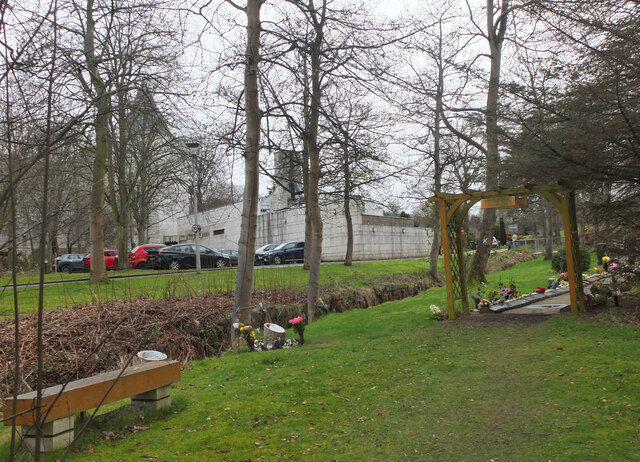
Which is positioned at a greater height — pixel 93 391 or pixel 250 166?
pixel 250 166

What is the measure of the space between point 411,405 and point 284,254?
2500cm

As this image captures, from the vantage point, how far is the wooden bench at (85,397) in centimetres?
394

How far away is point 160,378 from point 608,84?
5.99 metres

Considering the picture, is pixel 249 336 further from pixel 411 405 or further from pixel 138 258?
pixel 138 258

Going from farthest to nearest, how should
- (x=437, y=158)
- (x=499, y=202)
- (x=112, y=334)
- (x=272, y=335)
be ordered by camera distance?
1. (x=437, y=158)
2. (x=499, y=202)
3. (x=272, y=335)
4. (x=112, y=334)

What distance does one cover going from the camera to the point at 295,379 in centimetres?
621

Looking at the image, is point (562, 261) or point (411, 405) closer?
point (411, 405)

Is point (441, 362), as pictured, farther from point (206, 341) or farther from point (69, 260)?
point (69, 260)

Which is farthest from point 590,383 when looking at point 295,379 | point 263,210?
point 263,210

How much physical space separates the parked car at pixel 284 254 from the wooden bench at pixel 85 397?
78.5 ft

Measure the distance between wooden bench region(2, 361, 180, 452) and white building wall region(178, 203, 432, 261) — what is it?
23.5m

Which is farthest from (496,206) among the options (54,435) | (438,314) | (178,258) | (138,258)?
(138,258)

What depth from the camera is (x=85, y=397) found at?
436 cm

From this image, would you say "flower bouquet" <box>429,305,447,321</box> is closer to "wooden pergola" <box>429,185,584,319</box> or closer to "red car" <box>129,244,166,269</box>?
"wooden pergola" <box>429,185,584,319</box>
